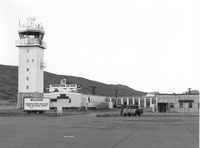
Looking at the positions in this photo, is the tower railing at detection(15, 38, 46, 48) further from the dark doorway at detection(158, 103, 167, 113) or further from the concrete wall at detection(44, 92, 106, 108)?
the dark doorway at detection(158, 103, 167, 113)

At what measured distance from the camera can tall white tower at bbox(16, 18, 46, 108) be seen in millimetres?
89500

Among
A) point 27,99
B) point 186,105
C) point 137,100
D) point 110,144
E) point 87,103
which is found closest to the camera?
point 110,144

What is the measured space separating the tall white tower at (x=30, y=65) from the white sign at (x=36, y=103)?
79.3ft

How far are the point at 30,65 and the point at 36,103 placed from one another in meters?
26.5

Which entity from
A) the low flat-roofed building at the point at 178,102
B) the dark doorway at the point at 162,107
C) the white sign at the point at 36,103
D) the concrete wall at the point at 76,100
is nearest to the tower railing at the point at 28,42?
the concrete wall at the point at 76,100

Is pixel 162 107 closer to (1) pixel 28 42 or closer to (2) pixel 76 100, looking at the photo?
(2) pixel 76 100

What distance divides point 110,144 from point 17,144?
11.1ft

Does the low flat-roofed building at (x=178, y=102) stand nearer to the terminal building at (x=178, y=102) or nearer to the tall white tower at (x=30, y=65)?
the terminal building at (x=178, y=102)

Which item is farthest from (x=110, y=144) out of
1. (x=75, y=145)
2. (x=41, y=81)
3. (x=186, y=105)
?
(x=41, y=81)

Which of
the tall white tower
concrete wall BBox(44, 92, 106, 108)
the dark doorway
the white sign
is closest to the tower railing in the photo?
the tall white tower

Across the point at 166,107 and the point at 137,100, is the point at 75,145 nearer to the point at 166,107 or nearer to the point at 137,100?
the point at 166,107

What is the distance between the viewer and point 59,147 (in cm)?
1562

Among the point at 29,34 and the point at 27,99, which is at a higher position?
the point at 29,34

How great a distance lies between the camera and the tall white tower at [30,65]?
89500 mm
